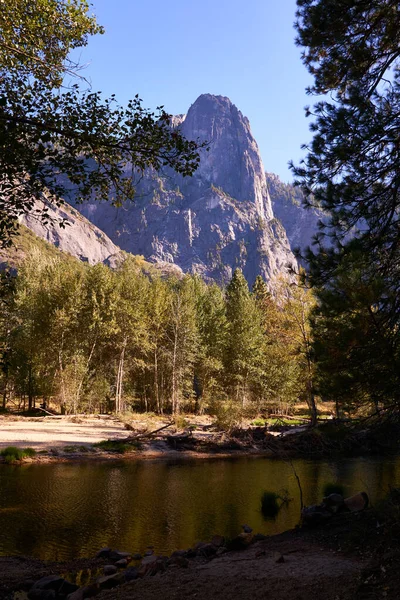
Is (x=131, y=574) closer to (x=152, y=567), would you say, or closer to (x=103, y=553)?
(x=152, y=567)

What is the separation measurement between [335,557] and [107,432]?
20.8 meters

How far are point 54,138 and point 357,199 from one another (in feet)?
15.5

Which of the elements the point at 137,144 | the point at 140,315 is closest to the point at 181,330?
the point at 140,315

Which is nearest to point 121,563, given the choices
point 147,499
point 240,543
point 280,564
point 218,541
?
point 218,541

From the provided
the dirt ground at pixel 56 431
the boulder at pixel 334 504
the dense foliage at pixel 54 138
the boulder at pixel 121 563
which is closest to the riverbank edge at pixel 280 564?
the boulder at pixel 121 563

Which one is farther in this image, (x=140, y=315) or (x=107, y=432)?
(x=140, y=315)

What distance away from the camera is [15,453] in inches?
727

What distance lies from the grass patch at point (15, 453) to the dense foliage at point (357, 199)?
15.7 metres

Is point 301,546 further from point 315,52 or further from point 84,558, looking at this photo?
point 315,52

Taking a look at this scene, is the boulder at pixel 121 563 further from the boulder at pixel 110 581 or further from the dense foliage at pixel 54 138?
the dense foliage at pixel 54 138

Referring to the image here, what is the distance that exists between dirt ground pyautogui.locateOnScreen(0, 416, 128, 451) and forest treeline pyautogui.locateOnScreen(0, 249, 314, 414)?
14.8 ft

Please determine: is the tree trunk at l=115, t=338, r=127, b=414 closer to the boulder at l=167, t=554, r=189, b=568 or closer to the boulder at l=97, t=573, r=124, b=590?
the boulder at l=167, t=554, r=189, b=568

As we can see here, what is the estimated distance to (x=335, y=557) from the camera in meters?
6.76

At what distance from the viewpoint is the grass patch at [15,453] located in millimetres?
17903
